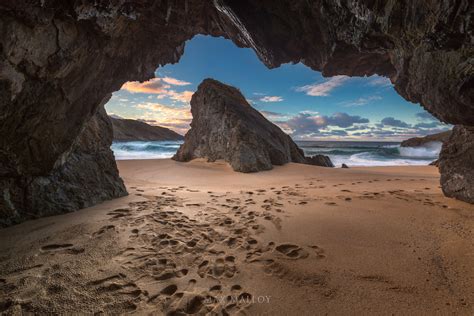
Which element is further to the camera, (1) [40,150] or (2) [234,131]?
(2) [234,131]

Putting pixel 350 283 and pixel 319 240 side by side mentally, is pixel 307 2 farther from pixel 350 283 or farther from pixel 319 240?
pixel 350 283

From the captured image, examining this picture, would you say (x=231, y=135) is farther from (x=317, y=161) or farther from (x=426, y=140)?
(x=426, y=140)

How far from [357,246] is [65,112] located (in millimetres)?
4240

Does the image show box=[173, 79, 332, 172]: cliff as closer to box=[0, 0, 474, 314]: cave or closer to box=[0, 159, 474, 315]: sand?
box=[0, 0, 474, 314]: cave

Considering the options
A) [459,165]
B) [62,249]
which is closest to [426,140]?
[459,165]

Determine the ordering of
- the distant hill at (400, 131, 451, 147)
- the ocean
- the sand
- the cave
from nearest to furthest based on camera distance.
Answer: the sand, the cave, the ocean, the distant hill at (400, 131, 451, 147)

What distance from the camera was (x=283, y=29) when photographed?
17.2ft

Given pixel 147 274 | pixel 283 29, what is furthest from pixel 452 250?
pixel 283 29

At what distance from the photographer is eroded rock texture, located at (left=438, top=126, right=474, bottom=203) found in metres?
3.63

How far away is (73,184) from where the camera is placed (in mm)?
3787

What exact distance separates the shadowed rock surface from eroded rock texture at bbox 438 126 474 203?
18.8ft

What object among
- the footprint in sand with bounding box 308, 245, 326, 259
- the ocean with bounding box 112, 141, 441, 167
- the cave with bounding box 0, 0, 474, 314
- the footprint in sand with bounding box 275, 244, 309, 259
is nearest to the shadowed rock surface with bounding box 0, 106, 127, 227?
the cave with bounding box 0, 0, 474, 314

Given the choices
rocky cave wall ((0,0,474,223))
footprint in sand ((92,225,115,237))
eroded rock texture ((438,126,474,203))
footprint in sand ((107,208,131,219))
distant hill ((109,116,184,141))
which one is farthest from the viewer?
distant hill ((109,116,184,141))

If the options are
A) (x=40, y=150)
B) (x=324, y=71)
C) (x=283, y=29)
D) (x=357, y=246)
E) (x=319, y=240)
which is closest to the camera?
(x=357, y=246)
